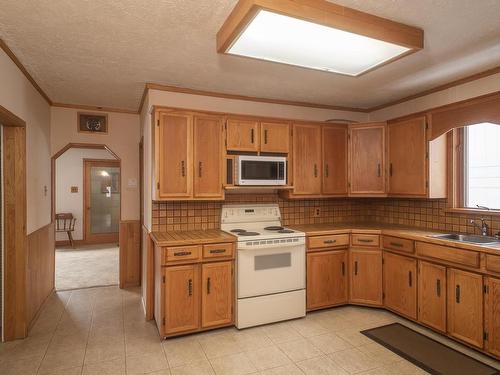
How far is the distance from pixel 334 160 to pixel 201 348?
2.54 metres

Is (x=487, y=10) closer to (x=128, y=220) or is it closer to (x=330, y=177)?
(x=330, y=177)

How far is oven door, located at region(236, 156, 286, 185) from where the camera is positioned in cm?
331

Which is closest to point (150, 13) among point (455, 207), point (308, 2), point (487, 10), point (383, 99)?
point (308, 2)

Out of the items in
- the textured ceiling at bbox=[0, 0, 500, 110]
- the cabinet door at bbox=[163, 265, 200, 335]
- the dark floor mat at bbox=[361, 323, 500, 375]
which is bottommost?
the dark floor mat at bbox=[361, 323, 500, 375]

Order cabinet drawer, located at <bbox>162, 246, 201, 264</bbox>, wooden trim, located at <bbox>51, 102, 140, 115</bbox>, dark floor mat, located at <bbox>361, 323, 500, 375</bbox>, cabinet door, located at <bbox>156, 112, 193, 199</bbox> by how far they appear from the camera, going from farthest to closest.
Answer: wooden trim, located at <bbox>51, 102, 140, 115</bbox> → cabinet door, located at <bbox>156, 112, 193, 199</bbox> → cabinet drawer, located at <bbox>162, 246, 201, 264</bbox> → dark floor mat, located at <bbox>361, 323, 500, 375</bbox>

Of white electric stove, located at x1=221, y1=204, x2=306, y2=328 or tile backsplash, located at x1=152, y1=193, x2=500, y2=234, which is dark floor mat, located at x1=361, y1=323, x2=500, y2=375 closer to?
white electric stove, located at x1=221, y1=204, x2=306, y2=328

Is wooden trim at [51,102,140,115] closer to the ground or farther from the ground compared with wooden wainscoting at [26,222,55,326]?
farther from the ground

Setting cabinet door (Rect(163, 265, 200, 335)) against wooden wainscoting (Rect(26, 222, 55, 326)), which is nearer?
cabinet door (Rect(163, 265, 200, 335))

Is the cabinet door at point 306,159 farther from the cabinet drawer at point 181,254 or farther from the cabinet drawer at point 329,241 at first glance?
the cabinet drawer at point 181,254

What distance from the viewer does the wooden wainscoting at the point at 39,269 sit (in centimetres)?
306

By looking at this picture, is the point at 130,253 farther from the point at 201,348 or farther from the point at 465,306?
the point at 465,306

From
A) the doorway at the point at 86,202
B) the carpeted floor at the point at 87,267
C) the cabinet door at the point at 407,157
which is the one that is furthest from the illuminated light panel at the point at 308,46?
the doorway at the point at 86,202

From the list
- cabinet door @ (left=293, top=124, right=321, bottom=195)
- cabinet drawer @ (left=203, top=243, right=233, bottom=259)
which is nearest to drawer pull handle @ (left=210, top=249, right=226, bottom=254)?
cabinet drawer @ (left=203, top=243, right=233, bottom=259)

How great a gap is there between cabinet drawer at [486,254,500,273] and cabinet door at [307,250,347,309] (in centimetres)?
136
